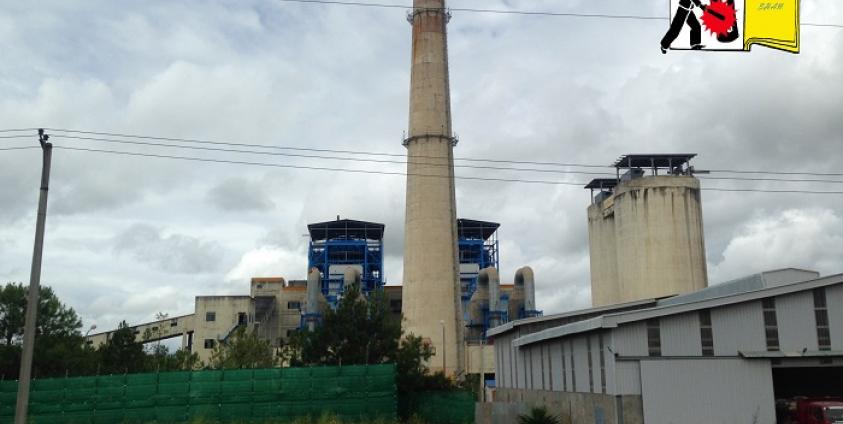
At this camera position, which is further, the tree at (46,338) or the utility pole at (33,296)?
the tree at (46,338)

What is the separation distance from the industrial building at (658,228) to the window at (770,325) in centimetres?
4301

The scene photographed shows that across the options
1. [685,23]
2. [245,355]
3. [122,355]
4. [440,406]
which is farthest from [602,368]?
[122,355]

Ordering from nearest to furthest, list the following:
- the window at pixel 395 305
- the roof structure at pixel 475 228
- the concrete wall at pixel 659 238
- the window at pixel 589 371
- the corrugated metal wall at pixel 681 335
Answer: the corrugated metal wall at pixel 681 335 → the window at pixel 589 371 → the concrete wall at pixel 659 238 → the window at pixel 395 305 → the roof structure at pixel 475 228

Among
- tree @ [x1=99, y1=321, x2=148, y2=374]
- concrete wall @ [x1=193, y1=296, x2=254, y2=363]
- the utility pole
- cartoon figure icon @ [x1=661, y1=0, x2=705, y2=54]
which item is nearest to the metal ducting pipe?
concrete wall @ [x1=193, y1=296, x2=254, y2=363]

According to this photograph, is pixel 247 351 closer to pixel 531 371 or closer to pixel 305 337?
pixel 305 337

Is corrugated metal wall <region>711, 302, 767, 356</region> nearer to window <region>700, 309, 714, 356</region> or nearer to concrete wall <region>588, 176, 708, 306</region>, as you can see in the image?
window <region>700, 309, 714, 356</region>

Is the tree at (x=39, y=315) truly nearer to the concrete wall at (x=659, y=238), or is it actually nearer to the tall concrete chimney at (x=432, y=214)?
the tall concrete chimney at (x=432, y=214)

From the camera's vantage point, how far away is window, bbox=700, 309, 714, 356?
26.8m

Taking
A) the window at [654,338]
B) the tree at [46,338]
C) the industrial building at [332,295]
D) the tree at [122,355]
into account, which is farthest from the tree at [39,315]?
the window at [654,338]

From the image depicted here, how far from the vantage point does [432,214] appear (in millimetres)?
59219

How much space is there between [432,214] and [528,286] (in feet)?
84.4

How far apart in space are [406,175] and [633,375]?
37.7 m

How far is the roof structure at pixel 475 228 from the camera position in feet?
306

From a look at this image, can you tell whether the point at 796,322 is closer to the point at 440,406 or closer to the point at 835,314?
the point at 835,314
